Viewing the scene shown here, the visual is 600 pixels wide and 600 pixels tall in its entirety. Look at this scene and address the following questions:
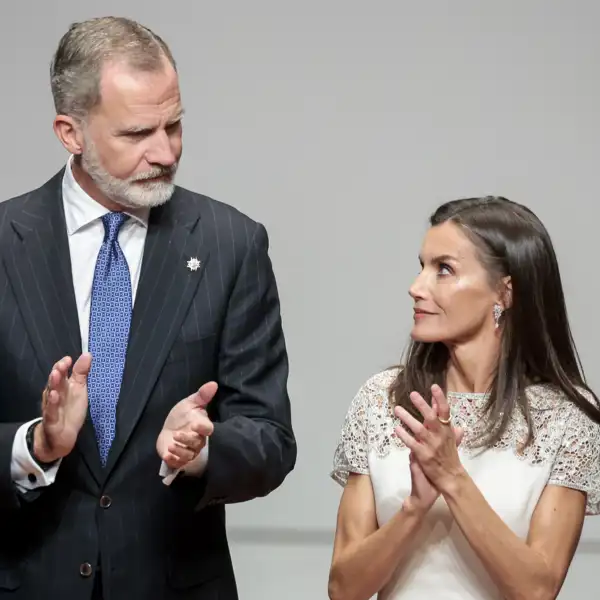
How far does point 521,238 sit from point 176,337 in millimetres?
715

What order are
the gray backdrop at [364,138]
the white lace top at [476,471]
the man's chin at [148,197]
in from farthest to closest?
the gray backdrop at [364,138] < the white lace top at [476,471] < the man's chin at [148,197]

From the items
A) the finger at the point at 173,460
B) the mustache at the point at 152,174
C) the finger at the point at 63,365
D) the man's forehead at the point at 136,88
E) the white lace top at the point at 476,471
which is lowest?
the white lace top at the point at 476,471

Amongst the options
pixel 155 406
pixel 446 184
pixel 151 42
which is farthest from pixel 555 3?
pixel 155 406

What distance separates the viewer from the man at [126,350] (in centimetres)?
227

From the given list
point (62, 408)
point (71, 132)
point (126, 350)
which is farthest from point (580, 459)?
point (71, 132)

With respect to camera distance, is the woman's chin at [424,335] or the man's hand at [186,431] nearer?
the man's hand at [186,431]

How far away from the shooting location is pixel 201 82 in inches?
155

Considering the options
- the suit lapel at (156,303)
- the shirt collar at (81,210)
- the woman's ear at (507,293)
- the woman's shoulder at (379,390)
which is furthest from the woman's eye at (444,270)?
the shirt collar at (81,210)

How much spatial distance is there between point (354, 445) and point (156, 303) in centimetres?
52

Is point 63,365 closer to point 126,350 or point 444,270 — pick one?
point 126,350

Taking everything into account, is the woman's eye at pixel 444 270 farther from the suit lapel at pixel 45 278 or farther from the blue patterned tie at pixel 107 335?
the suit lapel at pixel 45 278

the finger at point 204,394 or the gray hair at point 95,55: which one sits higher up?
the gray hair at point 95,55

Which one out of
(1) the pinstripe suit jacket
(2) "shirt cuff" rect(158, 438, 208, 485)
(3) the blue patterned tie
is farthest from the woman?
(3) the blue patterned tie

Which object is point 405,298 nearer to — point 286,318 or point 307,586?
point 286,318
